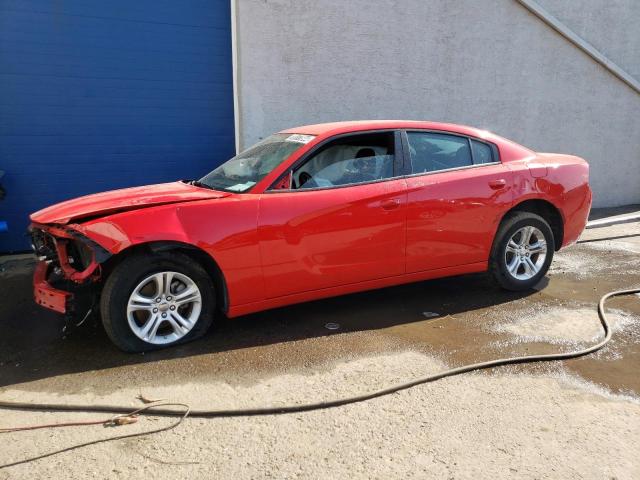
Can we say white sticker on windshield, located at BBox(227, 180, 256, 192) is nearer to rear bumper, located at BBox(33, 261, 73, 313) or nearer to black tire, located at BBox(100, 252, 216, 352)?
black tire, located at BBox(100, 252, 216, 352)

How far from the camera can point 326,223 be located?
384 centimetres

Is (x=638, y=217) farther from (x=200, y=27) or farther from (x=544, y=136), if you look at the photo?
(x=200, y=27)

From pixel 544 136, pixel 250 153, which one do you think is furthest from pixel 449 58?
pixel 250 153

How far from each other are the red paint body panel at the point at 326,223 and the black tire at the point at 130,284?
4.8 inches

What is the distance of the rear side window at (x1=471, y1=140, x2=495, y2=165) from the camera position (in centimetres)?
457

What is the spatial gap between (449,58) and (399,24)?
105 cm

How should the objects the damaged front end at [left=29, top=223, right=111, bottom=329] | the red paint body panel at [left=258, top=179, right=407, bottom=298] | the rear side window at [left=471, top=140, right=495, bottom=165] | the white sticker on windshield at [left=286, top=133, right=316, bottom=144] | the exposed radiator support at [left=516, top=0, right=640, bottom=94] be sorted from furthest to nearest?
the exposed radiator support at [left=516, top=0, right=640, bottom=94] < the rear side window at [left=471, top=140, right=495, bottom=165] < the white sticker on windshield at [left=286, top=133, right=316, bottom=144] < the red paint body panel at [left=258, top=179, right=407, bottom=298] < the damaged front end at [left=29, top=223, right=111, bottom=329]

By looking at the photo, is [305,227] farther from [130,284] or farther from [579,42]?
[579,42]

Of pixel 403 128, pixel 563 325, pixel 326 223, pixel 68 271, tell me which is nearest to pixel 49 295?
pixel 68 271

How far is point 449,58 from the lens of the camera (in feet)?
27.1

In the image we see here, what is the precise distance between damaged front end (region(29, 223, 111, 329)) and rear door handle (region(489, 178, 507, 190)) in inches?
124

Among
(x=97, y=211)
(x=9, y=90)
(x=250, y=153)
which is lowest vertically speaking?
(x=97, y=211)

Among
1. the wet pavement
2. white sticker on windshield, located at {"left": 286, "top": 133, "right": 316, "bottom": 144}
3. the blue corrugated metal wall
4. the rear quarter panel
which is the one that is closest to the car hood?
white sticker on windshield, located at {"left": 286, "top": 133, "right": 316, "bottom": 144}

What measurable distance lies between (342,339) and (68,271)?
196 centimetres
